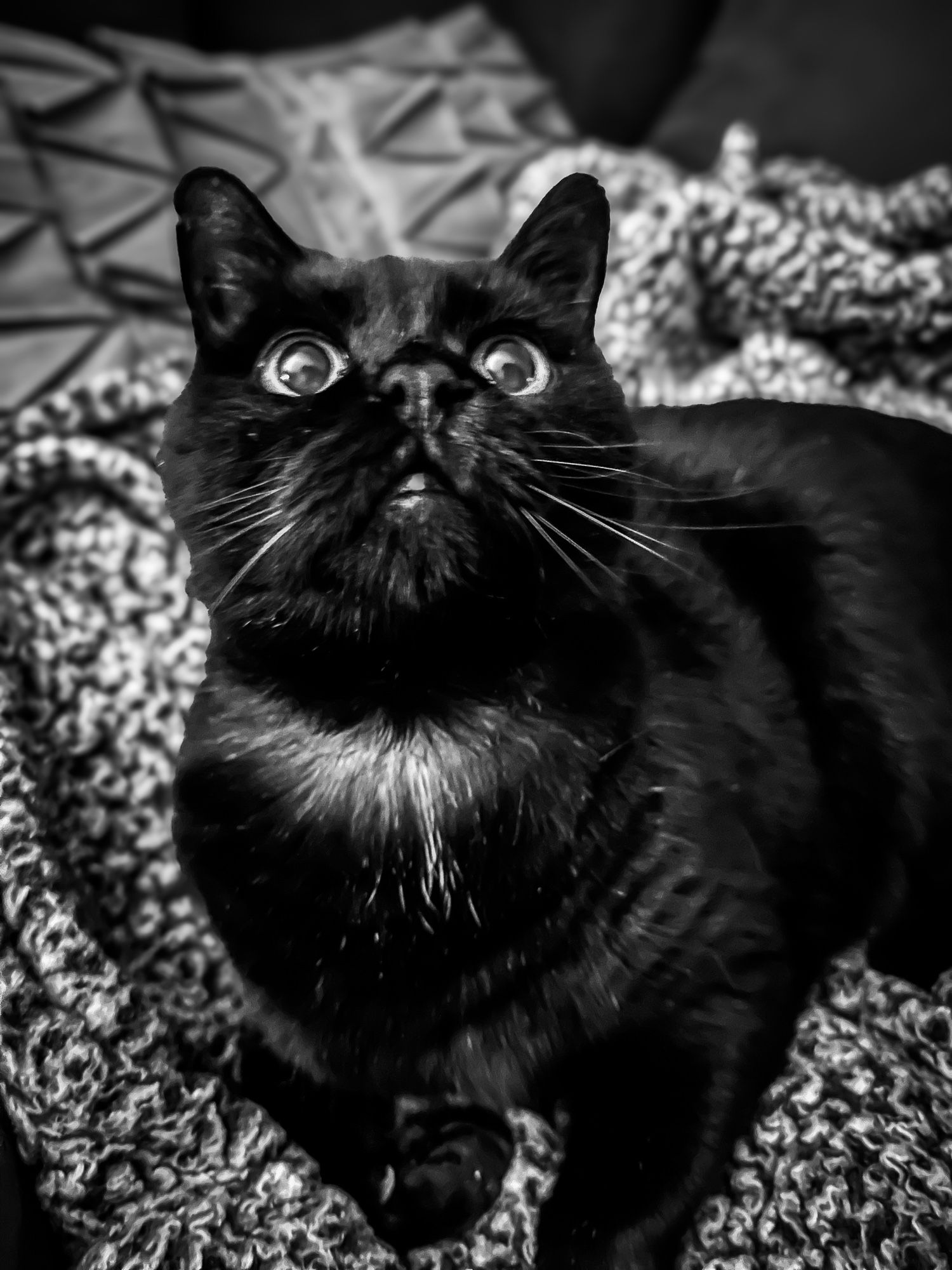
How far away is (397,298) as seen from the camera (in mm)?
564

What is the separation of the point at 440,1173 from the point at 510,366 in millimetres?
512

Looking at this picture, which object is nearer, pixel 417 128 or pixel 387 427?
pixel 387 427

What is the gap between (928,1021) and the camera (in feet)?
2.15

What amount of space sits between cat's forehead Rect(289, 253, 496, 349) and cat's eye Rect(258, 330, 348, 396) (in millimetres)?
18

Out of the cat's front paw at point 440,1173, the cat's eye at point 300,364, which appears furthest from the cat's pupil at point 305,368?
the cat's front paw at point 440,1173

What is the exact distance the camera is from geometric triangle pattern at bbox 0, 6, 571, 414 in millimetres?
1062

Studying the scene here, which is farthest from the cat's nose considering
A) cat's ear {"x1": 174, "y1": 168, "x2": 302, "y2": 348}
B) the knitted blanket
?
the knitted blanket

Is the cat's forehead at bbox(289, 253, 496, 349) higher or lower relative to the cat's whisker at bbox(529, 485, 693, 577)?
higher

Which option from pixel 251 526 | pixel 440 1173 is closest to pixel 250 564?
pixel 251 526

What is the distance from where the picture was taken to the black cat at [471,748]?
507mm

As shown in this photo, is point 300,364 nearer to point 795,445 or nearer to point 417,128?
point 795,445

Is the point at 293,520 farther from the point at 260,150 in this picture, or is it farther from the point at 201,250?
the point at 260,150

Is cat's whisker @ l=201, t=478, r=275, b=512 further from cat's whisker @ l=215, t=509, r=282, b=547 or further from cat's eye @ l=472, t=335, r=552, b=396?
cat's eye @ l=472, t=335, r=552, b=396

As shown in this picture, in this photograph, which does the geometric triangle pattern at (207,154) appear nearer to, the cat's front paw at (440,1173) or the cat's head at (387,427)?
the cat's head at (387,427)
